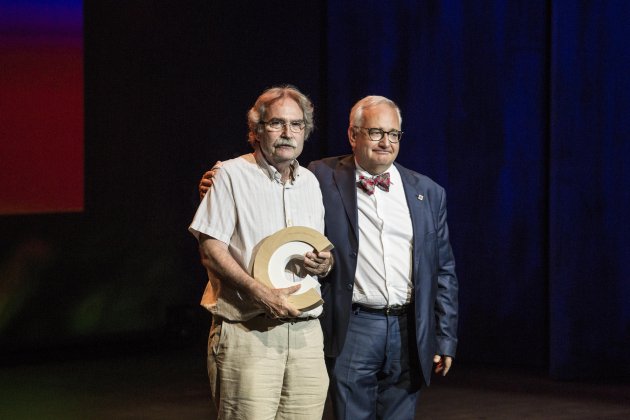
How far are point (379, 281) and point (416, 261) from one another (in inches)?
5.8

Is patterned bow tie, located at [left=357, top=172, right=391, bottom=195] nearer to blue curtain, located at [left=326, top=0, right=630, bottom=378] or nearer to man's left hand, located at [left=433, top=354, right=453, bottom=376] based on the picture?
man's left hand, located at [left=433, top=354, right=453, bottom=376]

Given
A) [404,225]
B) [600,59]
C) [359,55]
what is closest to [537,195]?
[600,59]

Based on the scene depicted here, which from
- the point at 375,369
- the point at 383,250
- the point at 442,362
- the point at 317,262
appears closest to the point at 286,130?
the point at 317,262

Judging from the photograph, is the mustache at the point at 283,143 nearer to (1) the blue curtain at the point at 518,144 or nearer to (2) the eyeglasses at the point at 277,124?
(2) the eyeglasses at the point at 277,124

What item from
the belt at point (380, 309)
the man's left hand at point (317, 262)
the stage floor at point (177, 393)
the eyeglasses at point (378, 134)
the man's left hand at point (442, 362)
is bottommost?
the stage floor at point (177, 393)

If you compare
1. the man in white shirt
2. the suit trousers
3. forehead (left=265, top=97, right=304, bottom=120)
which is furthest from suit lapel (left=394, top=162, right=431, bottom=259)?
forehead (left=265, top=97, right=304, bottom=120)

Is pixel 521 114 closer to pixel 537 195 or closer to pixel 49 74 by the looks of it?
pixel 537 195

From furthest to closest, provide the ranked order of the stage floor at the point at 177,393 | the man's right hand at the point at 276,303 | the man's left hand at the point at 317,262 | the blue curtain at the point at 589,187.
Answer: the blue curtain at the point at 589,187, the stage floor at the point at 177,393, the man's left hand at the point at 317,262, the man's right hand at the point at 276,303

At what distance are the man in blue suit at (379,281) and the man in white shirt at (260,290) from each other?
0.33 metres

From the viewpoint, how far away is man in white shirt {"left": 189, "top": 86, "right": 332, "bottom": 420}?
2768mm

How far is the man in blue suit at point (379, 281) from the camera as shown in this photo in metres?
3.23

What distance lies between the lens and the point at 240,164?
288 centimetres

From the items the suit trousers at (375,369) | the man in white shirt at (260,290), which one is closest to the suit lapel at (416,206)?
the suit trousers at (375,369)

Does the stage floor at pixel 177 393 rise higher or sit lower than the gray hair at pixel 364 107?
lower
